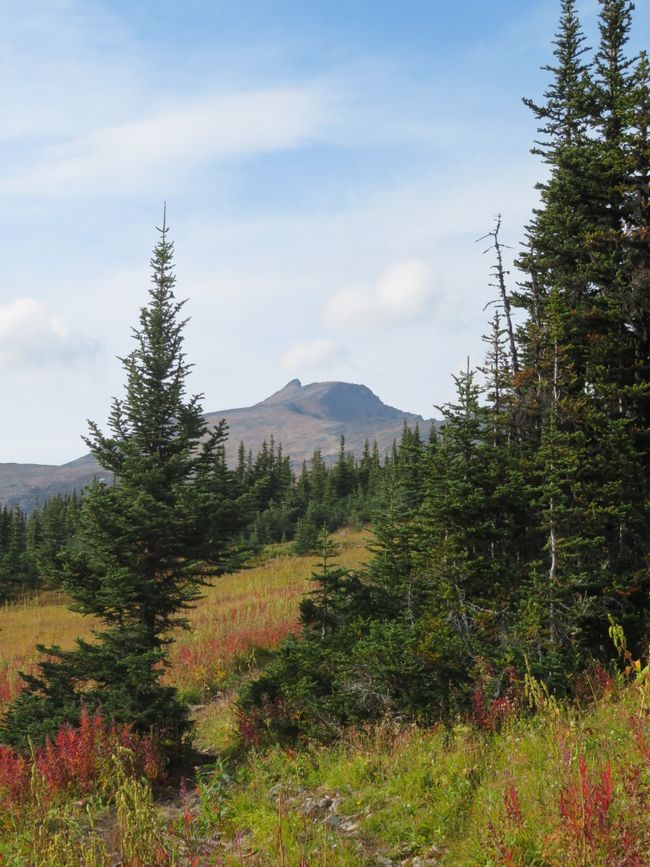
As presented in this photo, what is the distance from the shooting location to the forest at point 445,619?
5.33 metres

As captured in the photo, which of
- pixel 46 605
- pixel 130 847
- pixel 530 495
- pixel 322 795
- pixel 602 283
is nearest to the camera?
pixel 130 847

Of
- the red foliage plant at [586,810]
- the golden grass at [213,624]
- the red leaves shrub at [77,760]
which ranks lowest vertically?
the golden grass at [213,624]

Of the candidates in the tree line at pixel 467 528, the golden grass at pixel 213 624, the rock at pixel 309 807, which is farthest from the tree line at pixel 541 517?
the golden grass at pixel 213 624

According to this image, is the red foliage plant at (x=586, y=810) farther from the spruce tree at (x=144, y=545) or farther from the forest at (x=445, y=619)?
the spruce tree at (x=144, y=545)

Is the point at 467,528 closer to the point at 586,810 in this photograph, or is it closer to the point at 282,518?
the point at 586,810

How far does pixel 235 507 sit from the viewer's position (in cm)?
1106

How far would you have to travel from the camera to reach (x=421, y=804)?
228 inches

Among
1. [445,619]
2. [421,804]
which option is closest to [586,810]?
[421,804]

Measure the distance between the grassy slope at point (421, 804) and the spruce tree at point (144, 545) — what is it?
1.77 meters

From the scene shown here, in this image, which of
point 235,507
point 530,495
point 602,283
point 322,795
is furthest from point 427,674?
point 602,283

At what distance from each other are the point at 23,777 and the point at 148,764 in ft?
5.40

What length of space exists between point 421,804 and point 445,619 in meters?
4.12

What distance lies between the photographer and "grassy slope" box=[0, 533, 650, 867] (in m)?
3.98

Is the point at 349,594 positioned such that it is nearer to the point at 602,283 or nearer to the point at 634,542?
the point at 634,542
